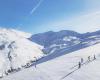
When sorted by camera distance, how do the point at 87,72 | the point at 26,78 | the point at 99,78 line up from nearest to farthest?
the point at 99,78
the point at 87,72
the point at 26,78

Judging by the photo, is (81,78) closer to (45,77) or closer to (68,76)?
(68,76)

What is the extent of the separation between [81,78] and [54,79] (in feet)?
20.1

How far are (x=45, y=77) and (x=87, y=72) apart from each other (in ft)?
33.2

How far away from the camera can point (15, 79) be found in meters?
61.5

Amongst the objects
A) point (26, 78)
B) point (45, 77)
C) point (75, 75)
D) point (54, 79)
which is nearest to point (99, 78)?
point (75, 75)

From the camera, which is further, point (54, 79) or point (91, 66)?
point (91, 66)

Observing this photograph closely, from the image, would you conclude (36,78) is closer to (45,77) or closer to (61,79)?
(45,77)

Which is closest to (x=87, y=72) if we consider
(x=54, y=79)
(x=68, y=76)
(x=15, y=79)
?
(x=68, y=76)

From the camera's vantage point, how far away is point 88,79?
4769 cm

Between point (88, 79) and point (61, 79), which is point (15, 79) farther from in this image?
point (88, 79)

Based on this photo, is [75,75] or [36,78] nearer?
[75,75]

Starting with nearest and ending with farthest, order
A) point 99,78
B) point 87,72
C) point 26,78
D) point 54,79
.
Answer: point 99,78
point 54,79
point 87,72
point 26,78

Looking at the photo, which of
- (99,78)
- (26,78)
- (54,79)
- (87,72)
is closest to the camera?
(99,78)

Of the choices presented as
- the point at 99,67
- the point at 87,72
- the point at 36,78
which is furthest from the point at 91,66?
the point at 36,78
